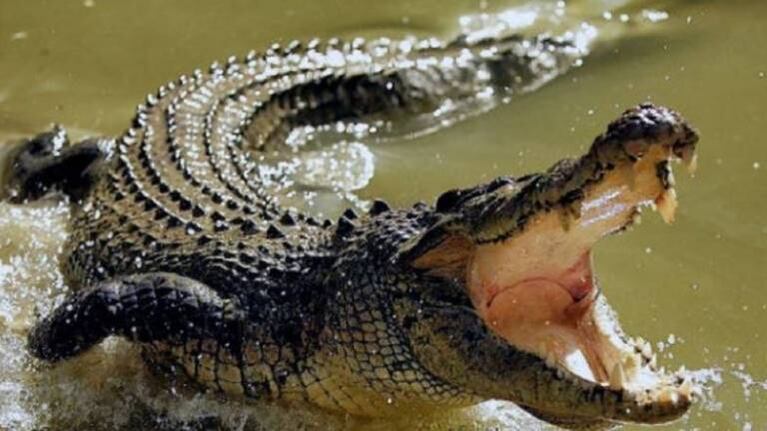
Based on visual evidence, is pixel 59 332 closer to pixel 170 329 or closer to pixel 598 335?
pixel 170 329

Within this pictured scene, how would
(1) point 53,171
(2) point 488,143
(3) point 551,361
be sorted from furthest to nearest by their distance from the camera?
(2) point 488,143 < (1) point 53,171 < (3) point 551,361

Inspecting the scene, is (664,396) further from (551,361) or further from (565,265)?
(565,265)

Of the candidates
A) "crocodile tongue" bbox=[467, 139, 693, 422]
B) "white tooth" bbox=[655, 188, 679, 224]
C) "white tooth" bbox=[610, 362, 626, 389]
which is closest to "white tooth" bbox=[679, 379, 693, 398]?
"crocodile tongue" bbox=[467, 139, 693, 422]

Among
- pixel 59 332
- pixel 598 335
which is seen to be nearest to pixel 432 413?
pixel 598 335

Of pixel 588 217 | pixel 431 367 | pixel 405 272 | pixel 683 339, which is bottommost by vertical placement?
pixel 683 339

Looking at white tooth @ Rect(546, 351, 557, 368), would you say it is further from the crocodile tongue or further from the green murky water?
the green murky water

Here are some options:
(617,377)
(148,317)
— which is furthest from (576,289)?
(148,317)
